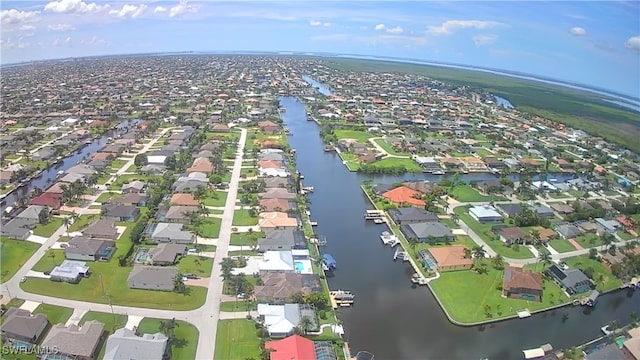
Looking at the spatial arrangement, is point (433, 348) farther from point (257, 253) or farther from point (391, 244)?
point (257, 253)

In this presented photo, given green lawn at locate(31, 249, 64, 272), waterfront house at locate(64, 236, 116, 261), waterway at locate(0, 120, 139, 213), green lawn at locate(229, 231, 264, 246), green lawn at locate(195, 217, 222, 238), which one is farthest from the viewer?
waterway at locate(0, 120, 139, 213)

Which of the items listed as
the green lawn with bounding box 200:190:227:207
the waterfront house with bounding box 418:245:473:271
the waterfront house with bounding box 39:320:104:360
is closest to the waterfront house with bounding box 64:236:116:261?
the waterfront house with bounding box 39:320:104:360

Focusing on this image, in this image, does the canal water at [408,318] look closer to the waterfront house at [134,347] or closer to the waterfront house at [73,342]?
the waterfront house at [134,347]

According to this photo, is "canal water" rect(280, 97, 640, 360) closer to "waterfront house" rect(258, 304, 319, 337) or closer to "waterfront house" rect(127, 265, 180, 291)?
"waterfront house" rect(258, 304, 319, 337)

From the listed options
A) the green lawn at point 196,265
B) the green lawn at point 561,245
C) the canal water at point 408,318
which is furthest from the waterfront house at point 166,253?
the green lawn at point 561,245

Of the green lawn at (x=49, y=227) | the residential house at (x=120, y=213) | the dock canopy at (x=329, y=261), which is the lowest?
the dock canopy at (x=329, y=261)

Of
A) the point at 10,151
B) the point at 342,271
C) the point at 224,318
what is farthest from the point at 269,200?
the point at 10,151

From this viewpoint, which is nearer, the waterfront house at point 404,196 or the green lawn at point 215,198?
the green lawn at point 215,198
